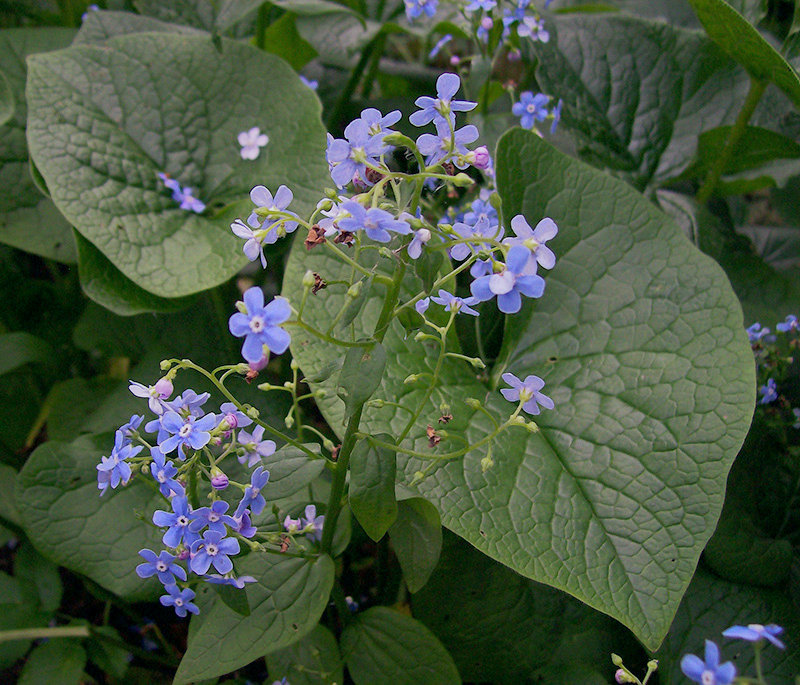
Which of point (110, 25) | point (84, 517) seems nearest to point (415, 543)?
point (84, 517)

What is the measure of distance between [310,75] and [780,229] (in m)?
1.77

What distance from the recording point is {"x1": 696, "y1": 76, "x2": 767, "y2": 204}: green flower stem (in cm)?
187

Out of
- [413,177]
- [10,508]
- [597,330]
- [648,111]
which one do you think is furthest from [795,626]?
[10,508]

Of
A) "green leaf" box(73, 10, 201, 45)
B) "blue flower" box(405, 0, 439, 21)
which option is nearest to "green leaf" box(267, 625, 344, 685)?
"blue flower" box(405, 0, 439, 21)

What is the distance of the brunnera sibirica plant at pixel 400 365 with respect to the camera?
39.4 inches

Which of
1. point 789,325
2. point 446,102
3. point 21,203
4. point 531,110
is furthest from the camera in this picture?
point 21,203

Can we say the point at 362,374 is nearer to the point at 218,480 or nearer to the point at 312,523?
the point at 218,480

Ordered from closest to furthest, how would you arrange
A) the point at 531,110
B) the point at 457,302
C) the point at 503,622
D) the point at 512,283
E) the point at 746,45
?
the point at 512,283 → the point at 457,302 → the point at 503,622 → the point at 746,45 → the point at 531,110

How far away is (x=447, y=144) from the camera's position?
949 mm

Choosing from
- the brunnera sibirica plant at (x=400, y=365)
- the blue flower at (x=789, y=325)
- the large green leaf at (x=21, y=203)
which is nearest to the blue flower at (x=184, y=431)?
the brunnera sibirica plant at (x=400, y=365)

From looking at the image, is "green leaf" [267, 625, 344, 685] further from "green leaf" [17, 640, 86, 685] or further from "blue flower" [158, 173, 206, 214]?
"blue flower" [158, 173, 206, 214]

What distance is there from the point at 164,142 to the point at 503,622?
1444 mm

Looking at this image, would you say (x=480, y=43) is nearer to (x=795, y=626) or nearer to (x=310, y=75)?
(x=310, y=75)

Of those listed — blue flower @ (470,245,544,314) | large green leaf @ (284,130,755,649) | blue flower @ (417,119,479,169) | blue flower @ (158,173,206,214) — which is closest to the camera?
blue flower @ (470,245,544,314)
